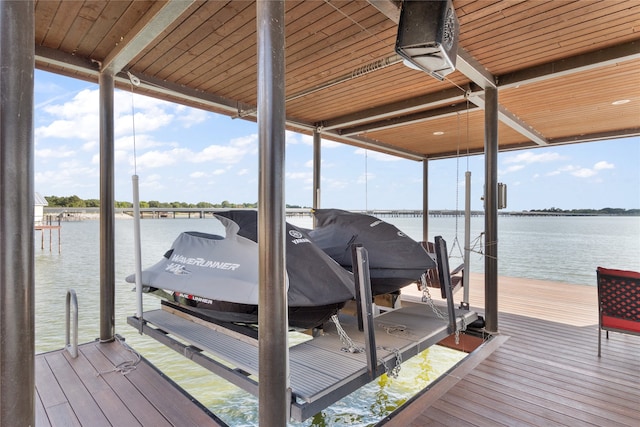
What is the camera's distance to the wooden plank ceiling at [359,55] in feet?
8.08

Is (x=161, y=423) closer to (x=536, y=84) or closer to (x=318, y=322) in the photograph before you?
(x=318, y=322)

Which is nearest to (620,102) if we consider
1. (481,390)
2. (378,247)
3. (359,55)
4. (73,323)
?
(359,55)

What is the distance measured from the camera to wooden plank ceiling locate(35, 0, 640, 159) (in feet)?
8.08

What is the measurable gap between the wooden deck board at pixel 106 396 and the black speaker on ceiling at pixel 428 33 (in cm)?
259

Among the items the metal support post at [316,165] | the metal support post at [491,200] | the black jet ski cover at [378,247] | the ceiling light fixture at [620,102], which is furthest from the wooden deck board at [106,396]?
the ceiling light fixture at [620,102]

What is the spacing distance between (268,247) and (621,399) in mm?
2667

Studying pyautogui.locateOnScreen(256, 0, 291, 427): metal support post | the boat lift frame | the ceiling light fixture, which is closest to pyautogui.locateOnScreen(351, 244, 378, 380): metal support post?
the boat lift frame

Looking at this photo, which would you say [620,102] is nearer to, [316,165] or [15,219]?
[316,165]

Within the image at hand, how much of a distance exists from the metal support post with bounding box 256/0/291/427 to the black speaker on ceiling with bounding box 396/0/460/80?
1.00 metres

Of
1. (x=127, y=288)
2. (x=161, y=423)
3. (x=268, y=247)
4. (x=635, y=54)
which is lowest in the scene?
(x=127, y=288)

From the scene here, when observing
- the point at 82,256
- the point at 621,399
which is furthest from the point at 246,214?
the point at 82,256

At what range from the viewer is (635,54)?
283 centimetres

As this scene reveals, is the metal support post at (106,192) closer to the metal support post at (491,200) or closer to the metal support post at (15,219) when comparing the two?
the metal support post at (15,219)

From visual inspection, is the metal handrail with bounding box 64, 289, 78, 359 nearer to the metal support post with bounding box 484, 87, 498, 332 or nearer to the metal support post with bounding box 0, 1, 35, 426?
the metal support post with bounding box 0, 1, 35, 426
